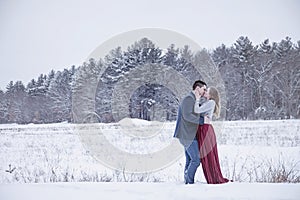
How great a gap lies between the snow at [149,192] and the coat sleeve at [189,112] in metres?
0.86

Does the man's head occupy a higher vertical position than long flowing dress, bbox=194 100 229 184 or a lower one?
higher

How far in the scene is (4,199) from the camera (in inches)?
142

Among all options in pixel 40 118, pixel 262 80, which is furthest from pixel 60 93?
pixel 262 80

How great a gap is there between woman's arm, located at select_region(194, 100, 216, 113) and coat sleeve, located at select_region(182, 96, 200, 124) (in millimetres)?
56

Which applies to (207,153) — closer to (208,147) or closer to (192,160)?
(208,147)

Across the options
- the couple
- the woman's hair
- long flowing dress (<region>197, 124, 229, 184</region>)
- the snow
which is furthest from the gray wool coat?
the snow

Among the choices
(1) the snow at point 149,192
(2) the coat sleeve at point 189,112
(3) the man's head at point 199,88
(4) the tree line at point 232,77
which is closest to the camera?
(1) the snow at point 149,192

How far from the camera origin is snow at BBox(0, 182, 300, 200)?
3.43 metres

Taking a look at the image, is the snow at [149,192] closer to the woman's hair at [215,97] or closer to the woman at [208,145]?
the woman at [208,145]

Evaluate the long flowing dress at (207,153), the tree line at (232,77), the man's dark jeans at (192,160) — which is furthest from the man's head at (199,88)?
the tree line at (232,77)

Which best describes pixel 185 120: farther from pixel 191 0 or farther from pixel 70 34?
pixel 191 0

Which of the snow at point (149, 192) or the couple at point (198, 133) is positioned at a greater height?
the couple at point (198, 133)

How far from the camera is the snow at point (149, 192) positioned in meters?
3.43

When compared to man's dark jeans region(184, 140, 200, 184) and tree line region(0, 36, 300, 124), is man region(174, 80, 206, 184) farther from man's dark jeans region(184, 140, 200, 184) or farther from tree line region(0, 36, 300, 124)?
tree line region(0, 36, 300, 124)
